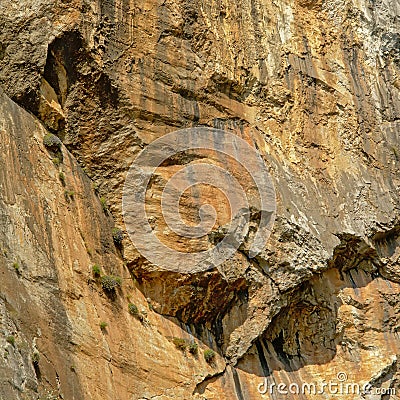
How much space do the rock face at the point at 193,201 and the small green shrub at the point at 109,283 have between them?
12cm

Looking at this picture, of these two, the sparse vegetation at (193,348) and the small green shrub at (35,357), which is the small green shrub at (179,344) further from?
the small green shrub at (35,357)

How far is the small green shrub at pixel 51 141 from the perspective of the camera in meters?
18.5

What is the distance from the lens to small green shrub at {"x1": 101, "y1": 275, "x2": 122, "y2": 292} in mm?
17812

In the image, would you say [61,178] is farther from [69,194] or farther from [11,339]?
[11,339]

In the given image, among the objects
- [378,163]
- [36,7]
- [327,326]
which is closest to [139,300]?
[327,326]

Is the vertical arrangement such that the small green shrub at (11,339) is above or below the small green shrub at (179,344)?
above

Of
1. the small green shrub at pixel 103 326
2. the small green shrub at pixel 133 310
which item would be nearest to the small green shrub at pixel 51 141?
the small green shrub at pixel 133 310

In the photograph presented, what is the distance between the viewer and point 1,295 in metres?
14.2

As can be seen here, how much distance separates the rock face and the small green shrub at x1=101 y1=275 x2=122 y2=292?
0.12 meters

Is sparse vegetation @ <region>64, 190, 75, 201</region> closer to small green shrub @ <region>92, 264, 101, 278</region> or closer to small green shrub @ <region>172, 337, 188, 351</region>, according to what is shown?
small green shrub @ <region>92, 264, 101, 278</region>

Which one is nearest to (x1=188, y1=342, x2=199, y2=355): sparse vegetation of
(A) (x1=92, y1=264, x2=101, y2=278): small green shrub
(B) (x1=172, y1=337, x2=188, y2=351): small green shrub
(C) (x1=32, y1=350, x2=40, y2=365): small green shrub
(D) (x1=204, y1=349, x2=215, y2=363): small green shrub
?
(B) (x1=172, y1=337, x2=188, y2=351): small green shrub

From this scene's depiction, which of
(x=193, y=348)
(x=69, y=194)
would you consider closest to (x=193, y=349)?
(x=193, y=348)

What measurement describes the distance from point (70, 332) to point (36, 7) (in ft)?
29.9

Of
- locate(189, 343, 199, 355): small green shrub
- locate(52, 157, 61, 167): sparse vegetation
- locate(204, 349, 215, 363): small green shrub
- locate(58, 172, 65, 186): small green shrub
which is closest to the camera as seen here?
locate(58, 172, 65, 186): small green shrub
